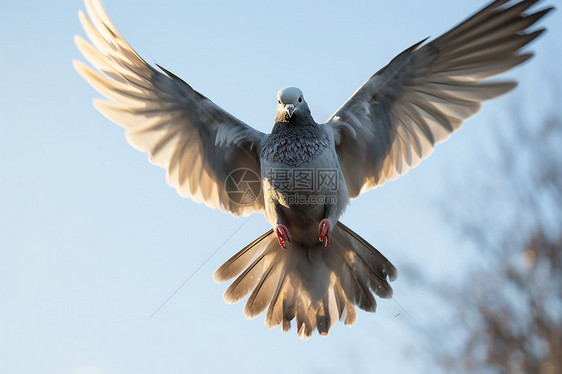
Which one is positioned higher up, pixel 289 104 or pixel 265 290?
pixel 289 104

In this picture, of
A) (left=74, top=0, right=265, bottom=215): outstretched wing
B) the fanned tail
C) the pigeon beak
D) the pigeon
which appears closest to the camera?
the pigeon beak

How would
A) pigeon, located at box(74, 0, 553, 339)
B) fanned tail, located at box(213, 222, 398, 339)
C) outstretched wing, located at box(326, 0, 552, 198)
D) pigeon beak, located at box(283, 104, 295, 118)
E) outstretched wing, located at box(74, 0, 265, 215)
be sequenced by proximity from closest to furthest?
pigeon beak, located at box(283, 104, 295, 118) < pigeon, located at box(74, 0, 553, 339) < outstretched wing, located at box(326, 0, 552, 198) < outstretched wing, located at box(74, 0, 265, 215) < fanned tail, located at box(213, 222, 398, 339)

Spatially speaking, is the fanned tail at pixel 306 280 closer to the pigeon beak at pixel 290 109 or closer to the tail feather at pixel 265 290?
the tail feather at pixel 265 290

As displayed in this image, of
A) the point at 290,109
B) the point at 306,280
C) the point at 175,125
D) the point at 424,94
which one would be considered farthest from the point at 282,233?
the point at 424,94

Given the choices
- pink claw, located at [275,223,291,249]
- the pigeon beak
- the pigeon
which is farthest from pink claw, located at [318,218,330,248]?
the pigeon beak

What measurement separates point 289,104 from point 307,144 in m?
0.42

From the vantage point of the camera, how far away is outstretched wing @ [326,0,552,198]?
22.6 feet

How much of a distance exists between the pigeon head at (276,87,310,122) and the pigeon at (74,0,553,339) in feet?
0.04

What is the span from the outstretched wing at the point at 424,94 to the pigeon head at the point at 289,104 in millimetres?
486

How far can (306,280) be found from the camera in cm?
756

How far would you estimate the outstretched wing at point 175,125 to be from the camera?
279 inches

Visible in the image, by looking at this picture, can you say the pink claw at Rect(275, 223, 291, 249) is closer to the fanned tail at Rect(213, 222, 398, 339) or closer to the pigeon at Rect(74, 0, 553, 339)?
the pigeon at Rect(74, 0, 553, 339)

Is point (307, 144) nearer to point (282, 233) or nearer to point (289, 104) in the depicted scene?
point (289, 104)

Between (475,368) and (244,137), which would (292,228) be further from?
(475,368)
